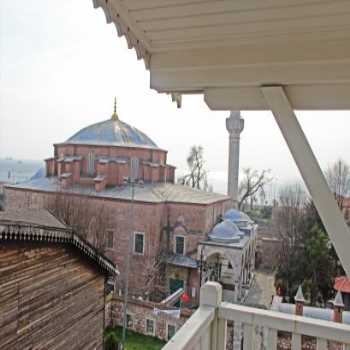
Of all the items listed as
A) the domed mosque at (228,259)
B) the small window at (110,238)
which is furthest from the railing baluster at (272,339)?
the small window at (110,238)

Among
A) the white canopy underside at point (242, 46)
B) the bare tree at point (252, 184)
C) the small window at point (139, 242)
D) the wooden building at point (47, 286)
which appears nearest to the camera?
the white canopy underside at point (242, 46)

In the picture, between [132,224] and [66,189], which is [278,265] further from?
[66,189]

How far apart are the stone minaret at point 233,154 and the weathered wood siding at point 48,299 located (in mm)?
9631

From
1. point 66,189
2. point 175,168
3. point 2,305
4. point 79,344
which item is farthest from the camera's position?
point 175,168

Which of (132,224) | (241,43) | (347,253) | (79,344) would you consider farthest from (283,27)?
(132,224)

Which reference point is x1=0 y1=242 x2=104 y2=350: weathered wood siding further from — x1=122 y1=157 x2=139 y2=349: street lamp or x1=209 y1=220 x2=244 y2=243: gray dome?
x1=209 y1=220 x2=244 y2=243: gray dome

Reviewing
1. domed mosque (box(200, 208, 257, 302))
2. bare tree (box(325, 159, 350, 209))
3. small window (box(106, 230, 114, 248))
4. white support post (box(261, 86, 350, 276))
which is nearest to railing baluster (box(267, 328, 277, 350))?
white support post (box(261, 86, 350, 276))

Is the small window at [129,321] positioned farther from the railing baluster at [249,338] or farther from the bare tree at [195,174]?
the bare tree at [195,174]

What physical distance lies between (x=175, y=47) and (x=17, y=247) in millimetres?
2756

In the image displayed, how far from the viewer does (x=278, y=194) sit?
11375 mm

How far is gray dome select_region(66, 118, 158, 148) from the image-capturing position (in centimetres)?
1300

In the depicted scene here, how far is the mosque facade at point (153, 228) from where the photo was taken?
9.52 meters

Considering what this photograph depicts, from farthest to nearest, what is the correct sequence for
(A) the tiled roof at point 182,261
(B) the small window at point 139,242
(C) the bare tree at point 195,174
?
(C) the bare tree at point 195,174 < (B) the small window at point 139,242 < (A) the tiled roof at point 182,261

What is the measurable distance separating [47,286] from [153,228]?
6.34 m
